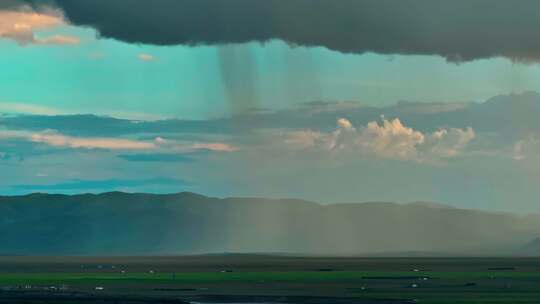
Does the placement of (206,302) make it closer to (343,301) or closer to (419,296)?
(343,301)

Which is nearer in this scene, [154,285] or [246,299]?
[246,299]

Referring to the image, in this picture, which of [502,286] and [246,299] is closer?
[246,299]

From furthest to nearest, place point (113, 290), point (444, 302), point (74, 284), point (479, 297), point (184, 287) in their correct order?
point (74, 284), point (184, 287), point (113, 290), point (479, 297), point (444, 302)

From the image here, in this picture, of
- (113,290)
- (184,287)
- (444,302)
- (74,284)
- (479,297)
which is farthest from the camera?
(74,284)

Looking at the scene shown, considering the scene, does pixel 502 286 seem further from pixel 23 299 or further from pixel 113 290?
pixel 23 299

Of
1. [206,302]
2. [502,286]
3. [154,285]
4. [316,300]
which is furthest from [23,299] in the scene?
[502,286]

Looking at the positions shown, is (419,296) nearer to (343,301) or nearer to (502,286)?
(343,301)

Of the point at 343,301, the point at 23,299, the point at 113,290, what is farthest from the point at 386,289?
the point at 23,299

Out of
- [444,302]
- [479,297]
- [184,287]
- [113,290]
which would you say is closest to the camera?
[444,302]
